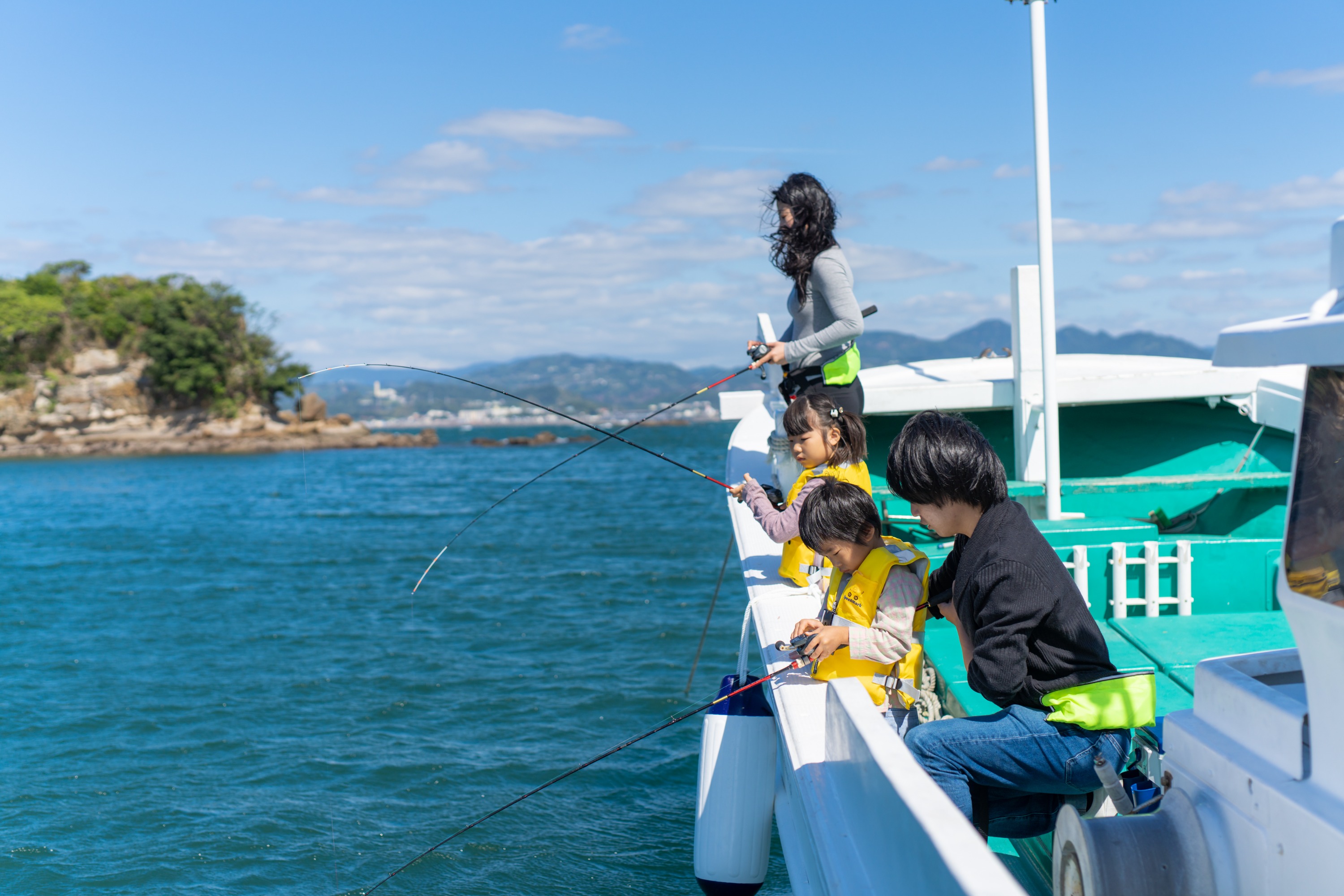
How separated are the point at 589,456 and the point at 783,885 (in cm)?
6643

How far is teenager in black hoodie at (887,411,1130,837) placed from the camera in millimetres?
2217

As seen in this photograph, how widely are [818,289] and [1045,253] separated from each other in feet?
8.13

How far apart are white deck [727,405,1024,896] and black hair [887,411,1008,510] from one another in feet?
1.68

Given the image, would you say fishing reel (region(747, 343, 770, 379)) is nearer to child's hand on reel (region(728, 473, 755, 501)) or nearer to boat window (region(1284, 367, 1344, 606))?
child's hand on reel (region(728, 473, 755, 501))

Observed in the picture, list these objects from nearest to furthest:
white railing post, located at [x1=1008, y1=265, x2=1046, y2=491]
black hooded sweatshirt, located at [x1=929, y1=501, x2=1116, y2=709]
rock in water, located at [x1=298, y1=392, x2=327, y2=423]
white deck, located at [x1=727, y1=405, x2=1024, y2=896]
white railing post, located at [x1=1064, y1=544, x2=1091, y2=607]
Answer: white deck, located at [x1=727, y1=405, x2=1024, y2=896] < black hooded sweatshirt, located at [x1=929, y1=501, x2=1116, y2=709] < white railing post, located at [x1=1064, y1=544, x2=1091, y2=607] < white railing post, located at [x1=1008, y1=265, x2=1046, y2=491] < rock in water, located at [x1=298, y1=392, x2=327, y2=423]

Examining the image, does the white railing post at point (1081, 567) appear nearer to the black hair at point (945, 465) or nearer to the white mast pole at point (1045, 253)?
the white mast pole at point (1045, 253)

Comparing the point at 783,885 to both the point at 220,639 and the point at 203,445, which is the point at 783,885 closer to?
the point at 220,639

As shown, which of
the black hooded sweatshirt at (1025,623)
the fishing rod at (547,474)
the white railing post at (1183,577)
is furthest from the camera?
the white railing post at (1183,577)

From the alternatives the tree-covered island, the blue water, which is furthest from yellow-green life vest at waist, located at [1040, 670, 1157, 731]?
the tree-covered island

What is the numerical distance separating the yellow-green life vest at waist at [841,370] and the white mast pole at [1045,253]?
6.29 feet

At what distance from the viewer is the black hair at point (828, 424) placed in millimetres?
3816

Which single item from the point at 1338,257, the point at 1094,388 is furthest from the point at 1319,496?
the point at 1094,388

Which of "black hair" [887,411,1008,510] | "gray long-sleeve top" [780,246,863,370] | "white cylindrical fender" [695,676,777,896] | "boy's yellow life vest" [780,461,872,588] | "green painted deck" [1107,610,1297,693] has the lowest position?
"white cylindrical fender" [695,676,777,896]

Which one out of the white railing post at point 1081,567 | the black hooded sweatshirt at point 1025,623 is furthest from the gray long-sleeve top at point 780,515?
the white railing post at point 1081,567
